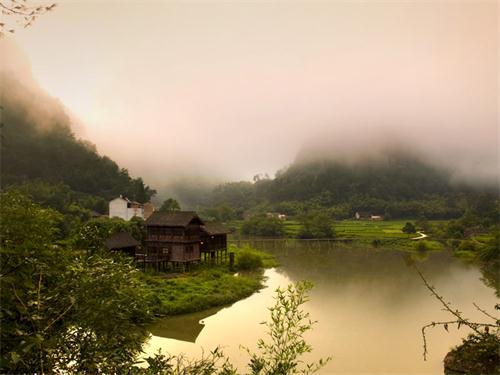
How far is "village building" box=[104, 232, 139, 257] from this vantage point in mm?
28812

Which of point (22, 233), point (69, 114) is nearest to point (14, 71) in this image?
point (69, 114)

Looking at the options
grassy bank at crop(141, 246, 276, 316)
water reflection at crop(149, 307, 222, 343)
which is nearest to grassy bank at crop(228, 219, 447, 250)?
grassy bank at crop(141, 246, 276, 316)

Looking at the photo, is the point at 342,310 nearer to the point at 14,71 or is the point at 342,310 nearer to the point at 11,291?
the point at 11,291

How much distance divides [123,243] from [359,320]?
17.9 metres

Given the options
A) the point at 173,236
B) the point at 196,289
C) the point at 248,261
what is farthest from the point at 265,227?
the point at 196,289

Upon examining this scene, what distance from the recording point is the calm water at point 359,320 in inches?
574

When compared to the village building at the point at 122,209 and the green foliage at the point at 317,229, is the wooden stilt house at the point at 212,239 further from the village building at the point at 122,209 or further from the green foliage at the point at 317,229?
the green foliage at the point at 317,229

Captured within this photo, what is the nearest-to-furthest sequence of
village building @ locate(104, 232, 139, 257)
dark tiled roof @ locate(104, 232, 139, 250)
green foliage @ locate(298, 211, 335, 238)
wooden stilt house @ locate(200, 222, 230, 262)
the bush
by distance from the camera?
dark tiled roof @ locate(104, 232, 139, 250), village building @ locate(104, 232, 139, 257), wooden stilt house @ locate(200, 222, 230, 262), the bush, green foliage @ locate(298, 211, 335, 238)

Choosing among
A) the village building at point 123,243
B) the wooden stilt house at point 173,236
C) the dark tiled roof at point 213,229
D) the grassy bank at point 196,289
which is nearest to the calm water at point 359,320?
the grassy bank at point 196,289

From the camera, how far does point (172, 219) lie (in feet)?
102

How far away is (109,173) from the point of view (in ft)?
263

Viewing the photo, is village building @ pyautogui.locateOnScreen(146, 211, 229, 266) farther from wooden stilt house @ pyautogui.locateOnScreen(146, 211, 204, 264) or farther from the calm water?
the calm water

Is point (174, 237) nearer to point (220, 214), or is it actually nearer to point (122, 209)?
point (122, 209)

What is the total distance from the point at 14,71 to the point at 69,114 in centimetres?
1483
